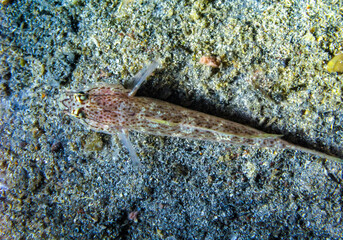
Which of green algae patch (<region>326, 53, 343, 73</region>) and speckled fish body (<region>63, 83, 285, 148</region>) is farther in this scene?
speckled fish body (<region>63, 83, 285, 148</region>)

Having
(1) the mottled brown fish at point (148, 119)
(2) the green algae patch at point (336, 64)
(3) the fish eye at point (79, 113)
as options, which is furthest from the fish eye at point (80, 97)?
(2) the green algae patch at point (336, 64)

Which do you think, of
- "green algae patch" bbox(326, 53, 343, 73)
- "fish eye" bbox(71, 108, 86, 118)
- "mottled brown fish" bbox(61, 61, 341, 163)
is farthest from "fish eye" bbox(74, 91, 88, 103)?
"green algae patch" bbox(326, 53, 343, 73)

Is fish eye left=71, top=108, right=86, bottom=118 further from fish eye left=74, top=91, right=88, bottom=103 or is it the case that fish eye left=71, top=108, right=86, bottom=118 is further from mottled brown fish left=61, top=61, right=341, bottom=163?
fish eye left=74, top=91, right=88, bottom=103

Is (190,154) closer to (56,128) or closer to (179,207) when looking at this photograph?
(179,207)

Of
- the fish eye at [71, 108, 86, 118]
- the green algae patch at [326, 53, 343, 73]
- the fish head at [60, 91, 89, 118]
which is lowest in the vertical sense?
the fish eye at [71, 108, 86, 118]

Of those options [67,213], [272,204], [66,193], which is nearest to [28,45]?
[66,193]

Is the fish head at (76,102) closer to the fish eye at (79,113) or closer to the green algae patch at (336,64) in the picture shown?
the fish eye at (79,113)

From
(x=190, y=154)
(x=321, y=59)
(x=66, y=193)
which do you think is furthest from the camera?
(x=66, y=193)

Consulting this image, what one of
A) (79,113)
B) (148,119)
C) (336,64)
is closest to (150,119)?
(148,119)
